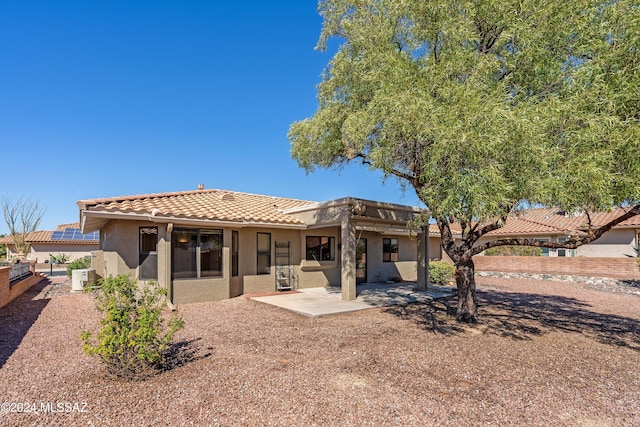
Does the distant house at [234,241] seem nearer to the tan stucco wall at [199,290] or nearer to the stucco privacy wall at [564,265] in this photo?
the tan stucco wall at [199,290]

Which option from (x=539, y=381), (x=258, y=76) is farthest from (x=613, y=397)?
(x=258, y=76)

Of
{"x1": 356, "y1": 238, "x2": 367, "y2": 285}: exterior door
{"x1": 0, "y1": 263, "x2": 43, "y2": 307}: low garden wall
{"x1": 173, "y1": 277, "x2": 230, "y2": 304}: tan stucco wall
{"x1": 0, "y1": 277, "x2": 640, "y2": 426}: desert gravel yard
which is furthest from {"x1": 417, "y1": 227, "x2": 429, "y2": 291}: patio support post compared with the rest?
{"x1": 0, "y1": 263, "x2": 43, "y2": 307}: low garden wall

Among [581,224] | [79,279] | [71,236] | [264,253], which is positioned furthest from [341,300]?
[71,236]

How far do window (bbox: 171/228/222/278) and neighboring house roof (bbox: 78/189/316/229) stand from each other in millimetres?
771

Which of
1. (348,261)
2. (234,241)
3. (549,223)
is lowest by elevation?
(348,261)

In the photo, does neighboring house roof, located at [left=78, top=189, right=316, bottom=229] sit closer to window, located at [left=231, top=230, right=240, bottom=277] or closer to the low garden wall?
window, located at [left=231, top=230, right=240, bottom=277]

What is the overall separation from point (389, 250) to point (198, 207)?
1113cm

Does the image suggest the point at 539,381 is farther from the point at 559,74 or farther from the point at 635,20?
the point at 635,20

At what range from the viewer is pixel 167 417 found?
431cm

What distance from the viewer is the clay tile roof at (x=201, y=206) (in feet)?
38.9

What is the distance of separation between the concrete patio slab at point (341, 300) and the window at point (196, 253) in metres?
2.18

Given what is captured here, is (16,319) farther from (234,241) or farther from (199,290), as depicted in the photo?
(234,241)

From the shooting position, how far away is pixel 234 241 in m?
14.2

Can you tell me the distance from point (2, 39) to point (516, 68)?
16.3m
